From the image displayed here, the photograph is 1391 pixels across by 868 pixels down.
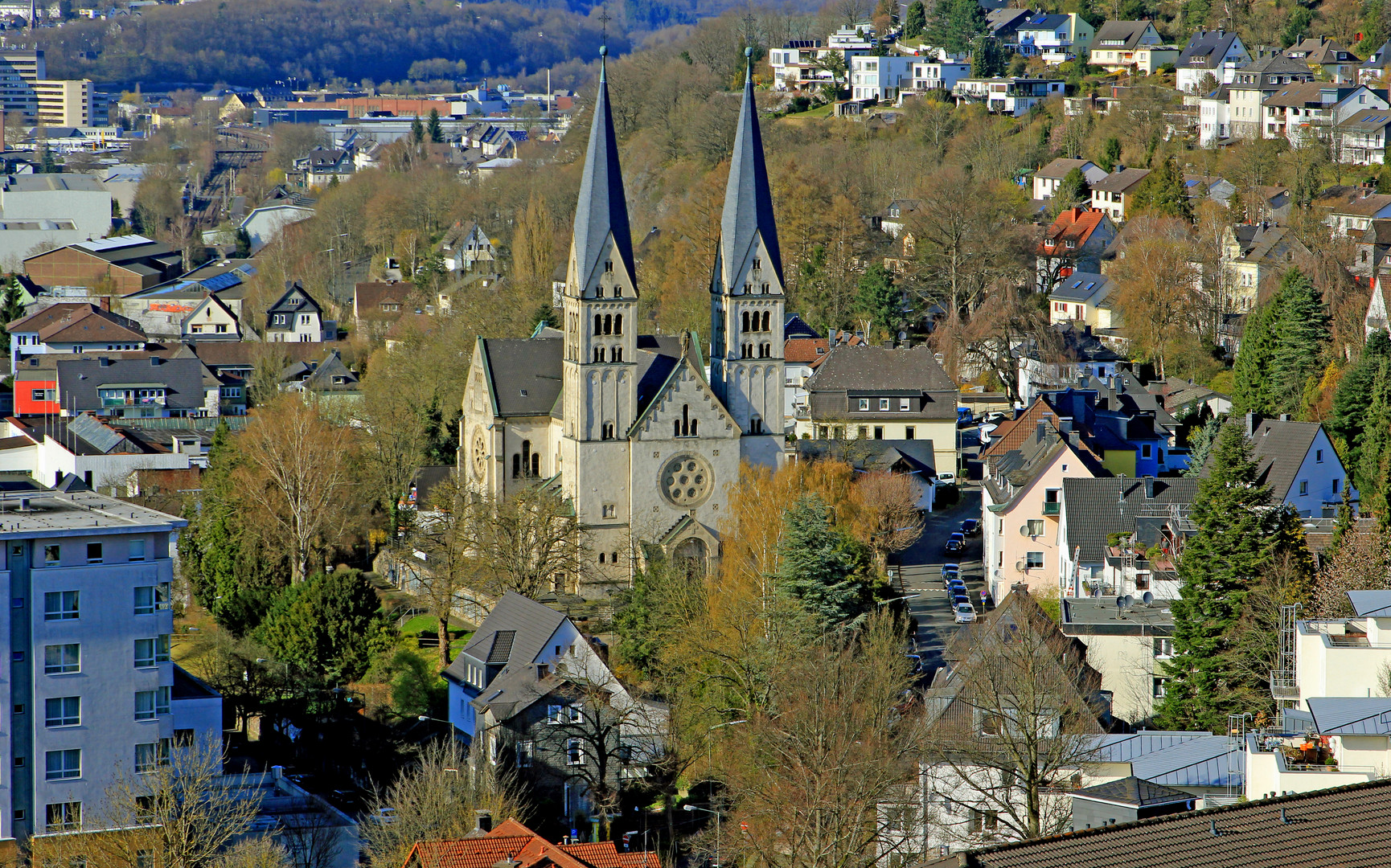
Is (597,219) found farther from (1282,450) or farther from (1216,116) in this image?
(1216,116)

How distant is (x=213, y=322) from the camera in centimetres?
13212

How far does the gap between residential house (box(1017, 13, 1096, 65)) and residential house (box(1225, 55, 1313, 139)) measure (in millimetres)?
26748

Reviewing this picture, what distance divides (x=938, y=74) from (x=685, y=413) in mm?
94917

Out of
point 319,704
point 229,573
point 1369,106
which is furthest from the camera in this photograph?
point 1369,106

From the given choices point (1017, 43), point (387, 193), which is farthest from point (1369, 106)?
point (387, 193)

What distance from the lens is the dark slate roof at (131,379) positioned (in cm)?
10044

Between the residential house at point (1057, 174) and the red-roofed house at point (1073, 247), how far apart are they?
6.97 meters

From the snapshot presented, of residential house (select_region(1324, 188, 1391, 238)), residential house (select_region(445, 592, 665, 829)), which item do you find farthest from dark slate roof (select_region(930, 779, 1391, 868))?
residential house (select_region(1324, 188, 1391, 238))

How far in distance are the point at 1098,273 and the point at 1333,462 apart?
150 ft

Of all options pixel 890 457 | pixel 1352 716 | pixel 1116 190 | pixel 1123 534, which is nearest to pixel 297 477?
pixel 890 457

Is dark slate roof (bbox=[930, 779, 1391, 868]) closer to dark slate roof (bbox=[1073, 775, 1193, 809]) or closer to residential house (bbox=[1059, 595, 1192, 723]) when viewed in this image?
dark slate roof (bbox=[1073, 775, 1193, 809])

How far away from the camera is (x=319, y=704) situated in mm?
55250

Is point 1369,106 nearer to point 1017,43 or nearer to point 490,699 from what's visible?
point 1017,43

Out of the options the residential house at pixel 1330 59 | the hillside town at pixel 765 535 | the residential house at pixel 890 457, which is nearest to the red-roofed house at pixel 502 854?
the hillside town at pixel 765 535
